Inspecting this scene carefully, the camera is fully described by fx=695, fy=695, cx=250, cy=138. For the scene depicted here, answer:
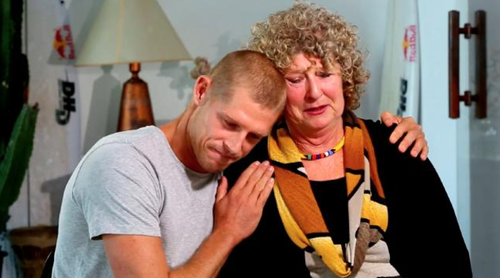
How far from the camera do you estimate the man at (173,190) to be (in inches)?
51.1

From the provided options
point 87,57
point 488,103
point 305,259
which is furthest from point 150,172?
point 87,57

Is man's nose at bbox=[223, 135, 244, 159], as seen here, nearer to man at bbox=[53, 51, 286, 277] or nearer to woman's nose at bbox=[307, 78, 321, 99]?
man at bbox=[53, 51, 286, 277]

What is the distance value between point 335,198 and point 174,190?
0.48 metres

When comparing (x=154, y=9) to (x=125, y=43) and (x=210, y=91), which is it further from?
(x=210, y=91)

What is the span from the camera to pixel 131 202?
130 cm

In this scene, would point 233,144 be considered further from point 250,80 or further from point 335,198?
point 335,198

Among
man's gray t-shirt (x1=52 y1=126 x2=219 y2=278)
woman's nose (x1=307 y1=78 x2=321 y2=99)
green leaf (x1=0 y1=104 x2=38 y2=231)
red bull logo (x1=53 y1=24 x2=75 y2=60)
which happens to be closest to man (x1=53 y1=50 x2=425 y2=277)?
man's gray t-shirt (x1=52 y1=126 x2=219 y2=278)

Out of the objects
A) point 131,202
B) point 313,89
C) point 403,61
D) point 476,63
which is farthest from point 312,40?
point 403,61

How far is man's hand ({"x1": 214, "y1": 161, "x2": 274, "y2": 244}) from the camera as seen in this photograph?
1.52 metres

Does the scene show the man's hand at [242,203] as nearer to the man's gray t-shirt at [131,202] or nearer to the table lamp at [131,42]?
the man's gray t-shirt at [131,202]

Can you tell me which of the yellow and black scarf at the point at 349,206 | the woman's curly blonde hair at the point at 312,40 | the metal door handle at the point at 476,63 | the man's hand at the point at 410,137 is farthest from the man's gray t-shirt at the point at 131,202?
the metal door handle at the point at 476,63

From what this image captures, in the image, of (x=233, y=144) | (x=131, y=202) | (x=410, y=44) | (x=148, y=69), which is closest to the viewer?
(x=131, y=202)

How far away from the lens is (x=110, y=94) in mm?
3326

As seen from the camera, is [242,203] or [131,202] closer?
[131,202]
